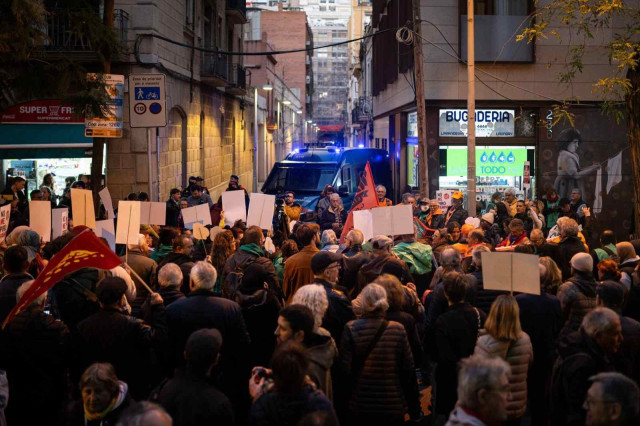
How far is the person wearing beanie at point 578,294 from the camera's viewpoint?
23.3ft

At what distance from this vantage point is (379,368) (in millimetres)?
6020

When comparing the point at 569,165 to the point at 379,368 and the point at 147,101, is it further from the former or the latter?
the point at 379,368

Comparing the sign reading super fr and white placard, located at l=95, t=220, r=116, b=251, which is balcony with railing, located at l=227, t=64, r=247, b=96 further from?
white placard, located at l=95, t=220, r=116, b=251

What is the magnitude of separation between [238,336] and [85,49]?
17087mm

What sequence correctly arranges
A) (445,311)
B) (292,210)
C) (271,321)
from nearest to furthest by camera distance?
(445,311) → (271,321) → (292,210)

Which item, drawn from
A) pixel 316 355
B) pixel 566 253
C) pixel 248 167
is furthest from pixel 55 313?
pixel 248 167

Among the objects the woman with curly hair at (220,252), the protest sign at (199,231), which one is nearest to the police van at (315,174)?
the protest sign at (199,231)

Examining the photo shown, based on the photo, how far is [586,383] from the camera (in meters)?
5.36

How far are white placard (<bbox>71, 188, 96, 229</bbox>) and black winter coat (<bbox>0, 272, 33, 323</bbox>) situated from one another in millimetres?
3540

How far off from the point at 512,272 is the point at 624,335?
1142mm

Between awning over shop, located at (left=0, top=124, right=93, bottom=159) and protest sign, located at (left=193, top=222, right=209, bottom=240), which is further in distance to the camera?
awning over shop, located at (left=0, top=124, right=93, bottom=159)

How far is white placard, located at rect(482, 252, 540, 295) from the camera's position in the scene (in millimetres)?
6750

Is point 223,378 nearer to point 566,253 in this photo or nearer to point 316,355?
→ point 316,355

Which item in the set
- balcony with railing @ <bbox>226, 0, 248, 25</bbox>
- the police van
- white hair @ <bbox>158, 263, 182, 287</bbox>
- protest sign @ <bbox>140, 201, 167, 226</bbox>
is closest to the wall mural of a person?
the police van
